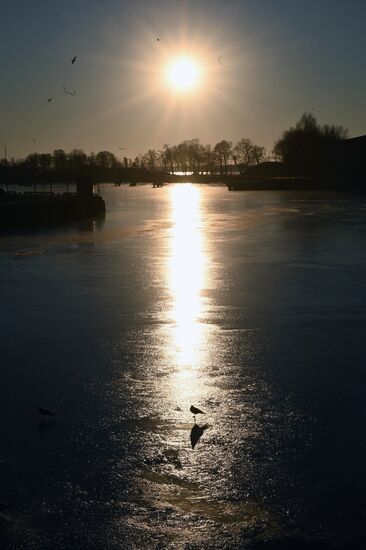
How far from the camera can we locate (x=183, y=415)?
689 cm

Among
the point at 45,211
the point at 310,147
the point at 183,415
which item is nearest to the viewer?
the point at 183,415

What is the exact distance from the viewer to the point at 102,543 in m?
4.52

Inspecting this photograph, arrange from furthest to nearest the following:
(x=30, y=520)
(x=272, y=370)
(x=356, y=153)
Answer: (x=356, y=153), (x=272, y=370), (x=30, y=520)

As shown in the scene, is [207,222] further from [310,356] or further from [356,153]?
[356,153]

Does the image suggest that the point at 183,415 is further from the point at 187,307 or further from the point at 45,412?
the point at 187,307

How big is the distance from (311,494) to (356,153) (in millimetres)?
106695

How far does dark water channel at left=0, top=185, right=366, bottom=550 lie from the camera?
479 centimetres

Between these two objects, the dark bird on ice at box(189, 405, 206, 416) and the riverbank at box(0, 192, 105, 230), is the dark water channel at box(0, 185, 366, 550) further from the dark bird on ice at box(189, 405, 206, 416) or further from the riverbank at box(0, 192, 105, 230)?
the riverbank at box(0, 192, 105, 230)

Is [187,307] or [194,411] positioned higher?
[194,411]

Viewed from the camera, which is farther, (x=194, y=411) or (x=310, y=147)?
(x=310, y=147)

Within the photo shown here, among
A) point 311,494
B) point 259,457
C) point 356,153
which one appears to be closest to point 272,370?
point 259,457

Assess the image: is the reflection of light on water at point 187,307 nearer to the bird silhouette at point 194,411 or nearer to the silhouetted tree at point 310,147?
the bird silhouette at point 194,411

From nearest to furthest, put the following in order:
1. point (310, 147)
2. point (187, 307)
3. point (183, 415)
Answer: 1. point (183, 415)
2. point (187, 307)
3. point (310, 147)

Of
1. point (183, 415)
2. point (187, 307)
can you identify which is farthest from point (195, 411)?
point (187, 307)
